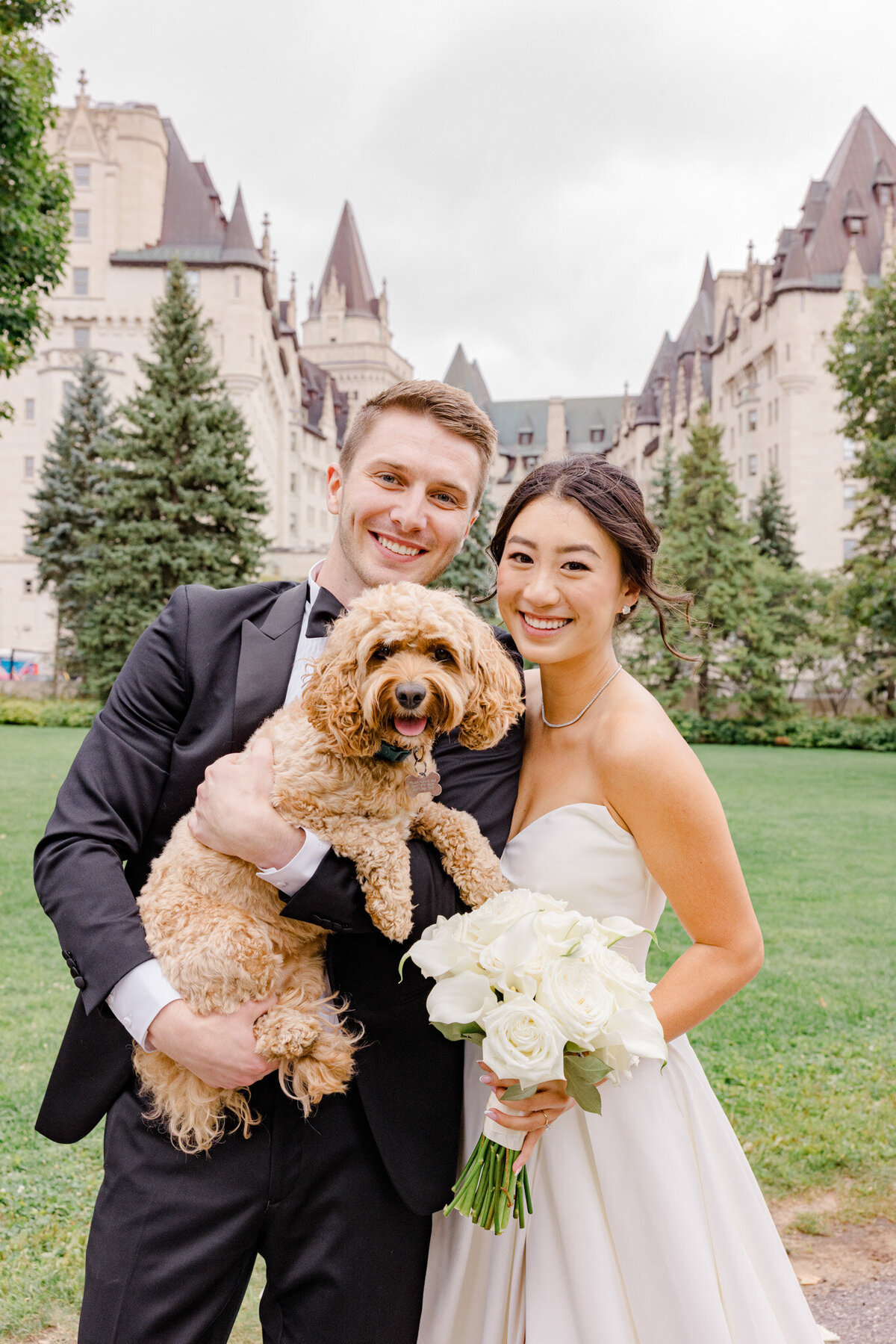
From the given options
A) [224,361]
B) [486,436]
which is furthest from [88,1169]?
[224,361]

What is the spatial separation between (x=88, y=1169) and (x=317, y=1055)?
3.81 m

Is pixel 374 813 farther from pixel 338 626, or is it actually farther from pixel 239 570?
pixel 239 570

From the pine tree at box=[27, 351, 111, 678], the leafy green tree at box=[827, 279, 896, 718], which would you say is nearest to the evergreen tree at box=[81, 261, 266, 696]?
the pine tree at box=[27, 351, 111, 678]

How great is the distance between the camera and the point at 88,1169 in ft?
17.5

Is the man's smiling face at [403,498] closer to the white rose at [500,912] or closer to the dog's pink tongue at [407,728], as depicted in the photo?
the dog's pink tongue at [407,728]

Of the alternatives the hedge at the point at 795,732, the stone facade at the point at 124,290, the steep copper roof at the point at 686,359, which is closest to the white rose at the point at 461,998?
the hedge at the point at 795,732

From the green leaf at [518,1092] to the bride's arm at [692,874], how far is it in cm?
52

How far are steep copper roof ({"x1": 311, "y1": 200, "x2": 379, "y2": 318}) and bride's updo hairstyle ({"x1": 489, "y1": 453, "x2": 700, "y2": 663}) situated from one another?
104535 mm

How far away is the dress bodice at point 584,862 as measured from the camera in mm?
2805

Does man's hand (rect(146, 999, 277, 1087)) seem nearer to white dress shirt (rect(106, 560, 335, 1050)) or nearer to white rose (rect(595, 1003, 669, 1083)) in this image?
white dress shirt (rect(106, 560, 335, 1050))

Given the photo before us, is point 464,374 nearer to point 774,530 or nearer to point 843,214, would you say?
point 843,214

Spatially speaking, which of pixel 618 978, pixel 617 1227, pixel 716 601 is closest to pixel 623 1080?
pixel 617 1227

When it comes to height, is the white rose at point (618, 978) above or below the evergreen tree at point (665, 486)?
below

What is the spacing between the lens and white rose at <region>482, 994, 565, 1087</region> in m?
2.19
